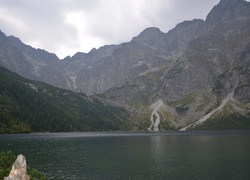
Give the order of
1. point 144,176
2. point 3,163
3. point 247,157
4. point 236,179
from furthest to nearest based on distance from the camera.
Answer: point 247,157 < point 144,176 < point 236,179 < point 3,163

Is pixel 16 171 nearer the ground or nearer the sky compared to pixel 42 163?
nearer the sky

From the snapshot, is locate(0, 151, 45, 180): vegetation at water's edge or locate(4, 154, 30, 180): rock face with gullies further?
locate(0, 151, 45, 180): vegetation at water's edge

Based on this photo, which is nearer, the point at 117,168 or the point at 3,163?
the point at 3,163

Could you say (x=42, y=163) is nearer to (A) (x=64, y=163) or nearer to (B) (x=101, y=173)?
(A) (x=64, y=163)

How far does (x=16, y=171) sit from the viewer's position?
28.6 meters

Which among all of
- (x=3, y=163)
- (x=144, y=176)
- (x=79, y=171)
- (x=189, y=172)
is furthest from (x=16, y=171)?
(x=189, y=172)

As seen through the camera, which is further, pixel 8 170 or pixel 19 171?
pixel 8 170

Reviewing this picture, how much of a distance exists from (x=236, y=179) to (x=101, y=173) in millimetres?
34350

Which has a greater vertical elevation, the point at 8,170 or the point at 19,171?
the point at 19,171

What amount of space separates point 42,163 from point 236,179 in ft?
193

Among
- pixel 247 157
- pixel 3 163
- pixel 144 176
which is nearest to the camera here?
pixel 3 163

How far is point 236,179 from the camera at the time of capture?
6144cm

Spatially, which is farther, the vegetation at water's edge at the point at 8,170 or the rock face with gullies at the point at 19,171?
the vegetation at water's edge at the point at 8,170

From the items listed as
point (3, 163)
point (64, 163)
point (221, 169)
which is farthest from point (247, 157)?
point (3, 163)
